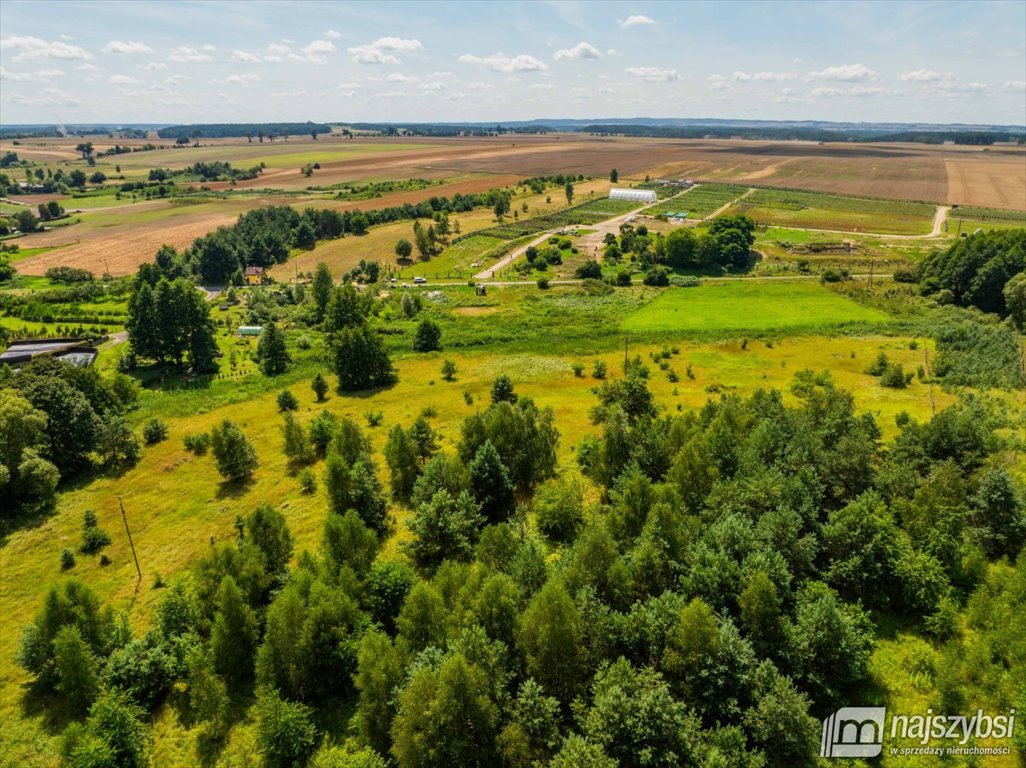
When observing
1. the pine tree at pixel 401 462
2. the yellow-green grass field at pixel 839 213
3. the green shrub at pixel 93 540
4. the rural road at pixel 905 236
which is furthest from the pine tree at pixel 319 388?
the yellow-green grass field at pixel 839 213

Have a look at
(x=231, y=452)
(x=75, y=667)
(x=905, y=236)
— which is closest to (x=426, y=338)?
(x=231, y=452)

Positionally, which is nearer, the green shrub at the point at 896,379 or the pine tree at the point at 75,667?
the pine tree at the point at 75,667

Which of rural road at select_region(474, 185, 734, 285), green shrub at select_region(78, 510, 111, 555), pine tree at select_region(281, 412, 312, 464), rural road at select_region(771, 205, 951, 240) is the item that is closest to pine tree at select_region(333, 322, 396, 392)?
pine tree at select_region(281, 412, 312, 464)

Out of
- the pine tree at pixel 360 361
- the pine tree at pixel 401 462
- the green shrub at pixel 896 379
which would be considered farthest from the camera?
the pine tree at pixel 360 361

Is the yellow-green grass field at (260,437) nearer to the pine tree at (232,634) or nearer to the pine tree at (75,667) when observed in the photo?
the pine tree at (75,667)

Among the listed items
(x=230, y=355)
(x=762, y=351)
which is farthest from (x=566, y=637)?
(x=230, y=355)

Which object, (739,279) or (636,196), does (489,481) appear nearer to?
(739,279)

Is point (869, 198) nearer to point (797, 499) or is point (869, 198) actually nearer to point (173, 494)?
point (797, 499)

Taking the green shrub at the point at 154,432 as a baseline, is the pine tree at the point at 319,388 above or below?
above
